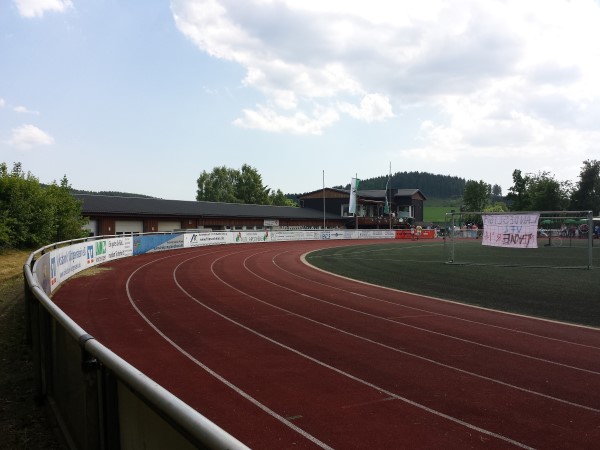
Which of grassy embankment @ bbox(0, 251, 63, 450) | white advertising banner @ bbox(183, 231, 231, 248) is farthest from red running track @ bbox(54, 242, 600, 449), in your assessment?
white advertising banner @ bbox(183, 231, 231, 248)

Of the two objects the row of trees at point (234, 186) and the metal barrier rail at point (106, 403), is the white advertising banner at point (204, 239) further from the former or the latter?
the row of trees at point (234, 186)

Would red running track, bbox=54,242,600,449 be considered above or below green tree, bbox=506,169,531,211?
below

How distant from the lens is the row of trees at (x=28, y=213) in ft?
90.6

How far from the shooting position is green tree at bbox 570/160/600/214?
85375 mm

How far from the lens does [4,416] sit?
5953mm

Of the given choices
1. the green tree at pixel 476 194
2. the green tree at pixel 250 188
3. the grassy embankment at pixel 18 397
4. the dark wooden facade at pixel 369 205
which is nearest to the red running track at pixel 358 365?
the grassy embankment at pixel 18 397

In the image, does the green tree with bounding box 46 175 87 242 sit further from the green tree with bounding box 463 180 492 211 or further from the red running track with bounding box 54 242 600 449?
the green tree with bounding box 463 180 492 211

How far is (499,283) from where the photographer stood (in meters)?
19.6

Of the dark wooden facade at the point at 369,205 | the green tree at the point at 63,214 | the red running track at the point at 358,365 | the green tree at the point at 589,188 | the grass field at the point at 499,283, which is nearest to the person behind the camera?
the red running track at the point at 358,365

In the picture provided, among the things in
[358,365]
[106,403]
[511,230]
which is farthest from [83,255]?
[106,403]

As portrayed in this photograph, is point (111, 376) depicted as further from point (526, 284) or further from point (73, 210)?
point (73, 210)

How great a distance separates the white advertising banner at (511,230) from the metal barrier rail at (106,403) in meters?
21.9

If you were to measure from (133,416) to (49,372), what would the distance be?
3491mm

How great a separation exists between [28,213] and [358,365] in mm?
26250
